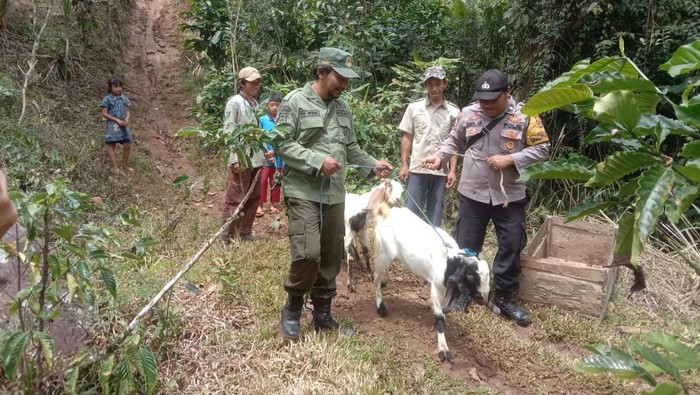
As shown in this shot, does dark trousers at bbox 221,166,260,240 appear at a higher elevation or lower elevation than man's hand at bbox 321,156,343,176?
lower

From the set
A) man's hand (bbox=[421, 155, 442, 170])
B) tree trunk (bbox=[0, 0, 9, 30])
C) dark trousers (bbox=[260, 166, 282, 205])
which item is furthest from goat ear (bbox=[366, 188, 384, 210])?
tree trunk (bbox=[0, 0, 9, 30])

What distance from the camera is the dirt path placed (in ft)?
32.1

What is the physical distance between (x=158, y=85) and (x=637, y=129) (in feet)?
40.9

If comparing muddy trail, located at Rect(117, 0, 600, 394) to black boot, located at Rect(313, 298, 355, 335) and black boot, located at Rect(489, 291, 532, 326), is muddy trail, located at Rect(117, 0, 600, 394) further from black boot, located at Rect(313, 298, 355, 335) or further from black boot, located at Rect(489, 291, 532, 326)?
black boot, located at Rect(313, 298, 355, 335)

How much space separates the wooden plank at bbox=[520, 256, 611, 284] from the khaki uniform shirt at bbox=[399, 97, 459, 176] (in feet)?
3.94

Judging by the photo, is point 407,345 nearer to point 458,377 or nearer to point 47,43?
point 458,377

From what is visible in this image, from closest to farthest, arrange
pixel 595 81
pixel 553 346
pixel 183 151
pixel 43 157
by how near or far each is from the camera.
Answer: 1. pixel 595 81
2. pixel 553 346
3. pixel 43 157
4. pixel 183 151

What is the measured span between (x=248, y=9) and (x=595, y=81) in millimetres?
8839

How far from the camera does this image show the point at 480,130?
427cm

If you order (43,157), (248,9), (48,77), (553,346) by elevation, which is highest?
(248,9)

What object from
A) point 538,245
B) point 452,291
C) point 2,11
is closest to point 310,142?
point 452,291

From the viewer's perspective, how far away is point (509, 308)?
4512mm

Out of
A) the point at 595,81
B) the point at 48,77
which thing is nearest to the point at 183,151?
the point at 48,77

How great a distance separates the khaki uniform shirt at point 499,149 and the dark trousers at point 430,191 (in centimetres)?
80
